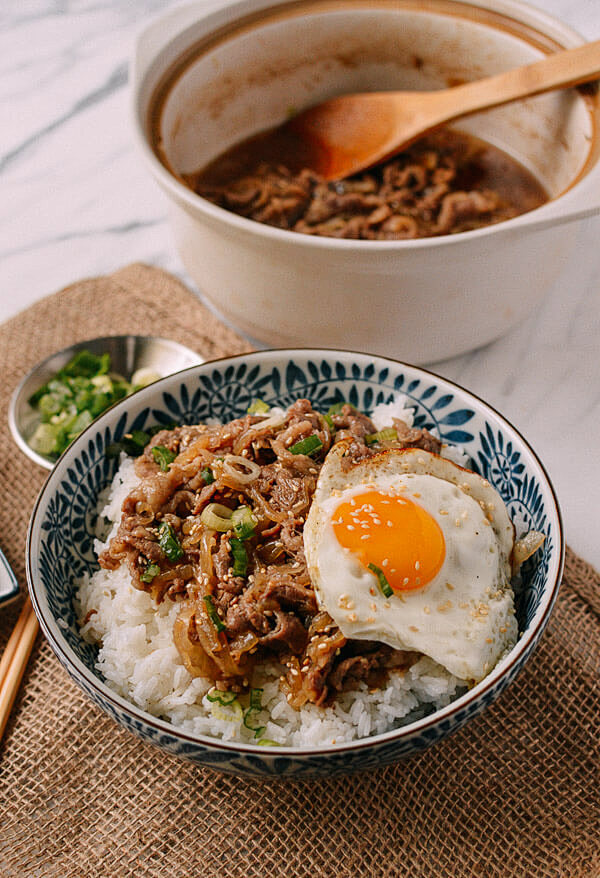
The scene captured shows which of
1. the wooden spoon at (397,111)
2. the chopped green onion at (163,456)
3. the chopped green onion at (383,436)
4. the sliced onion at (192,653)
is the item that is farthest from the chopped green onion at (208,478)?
the wooden spoon at (397,111)

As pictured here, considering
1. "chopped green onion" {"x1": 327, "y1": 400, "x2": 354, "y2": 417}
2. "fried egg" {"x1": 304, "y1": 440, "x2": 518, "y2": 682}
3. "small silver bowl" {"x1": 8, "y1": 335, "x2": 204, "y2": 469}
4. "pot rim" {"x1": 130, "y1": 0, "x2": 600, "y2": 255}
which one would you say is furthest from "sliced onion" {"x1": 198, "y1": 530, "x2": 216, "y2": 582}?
"small silver bowl" {"x1": 8, "y1": 335, "x2": 204, "y2": 469}

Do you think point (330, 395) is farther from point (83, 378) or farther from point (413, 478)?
point (83, 378)

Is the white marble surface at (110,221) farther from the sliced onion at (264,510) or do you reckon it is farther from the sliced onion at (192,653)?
the sliced onion at (192,653)

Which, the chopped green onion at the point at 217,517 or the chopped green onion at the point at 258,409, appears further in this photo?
the chopped green onion at the point at 258,409

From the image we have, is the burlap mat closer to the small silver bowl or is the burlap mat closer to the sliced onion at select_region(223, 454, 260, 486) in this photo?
the sliced onion at select_region(223, 454, 260, 486)

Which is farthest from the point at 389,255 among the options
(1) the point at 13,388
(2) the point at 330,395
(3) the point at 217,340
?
(1) the point at 13,388

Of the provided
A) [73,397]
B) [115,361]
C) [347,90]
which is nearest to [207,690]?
[73,397]
